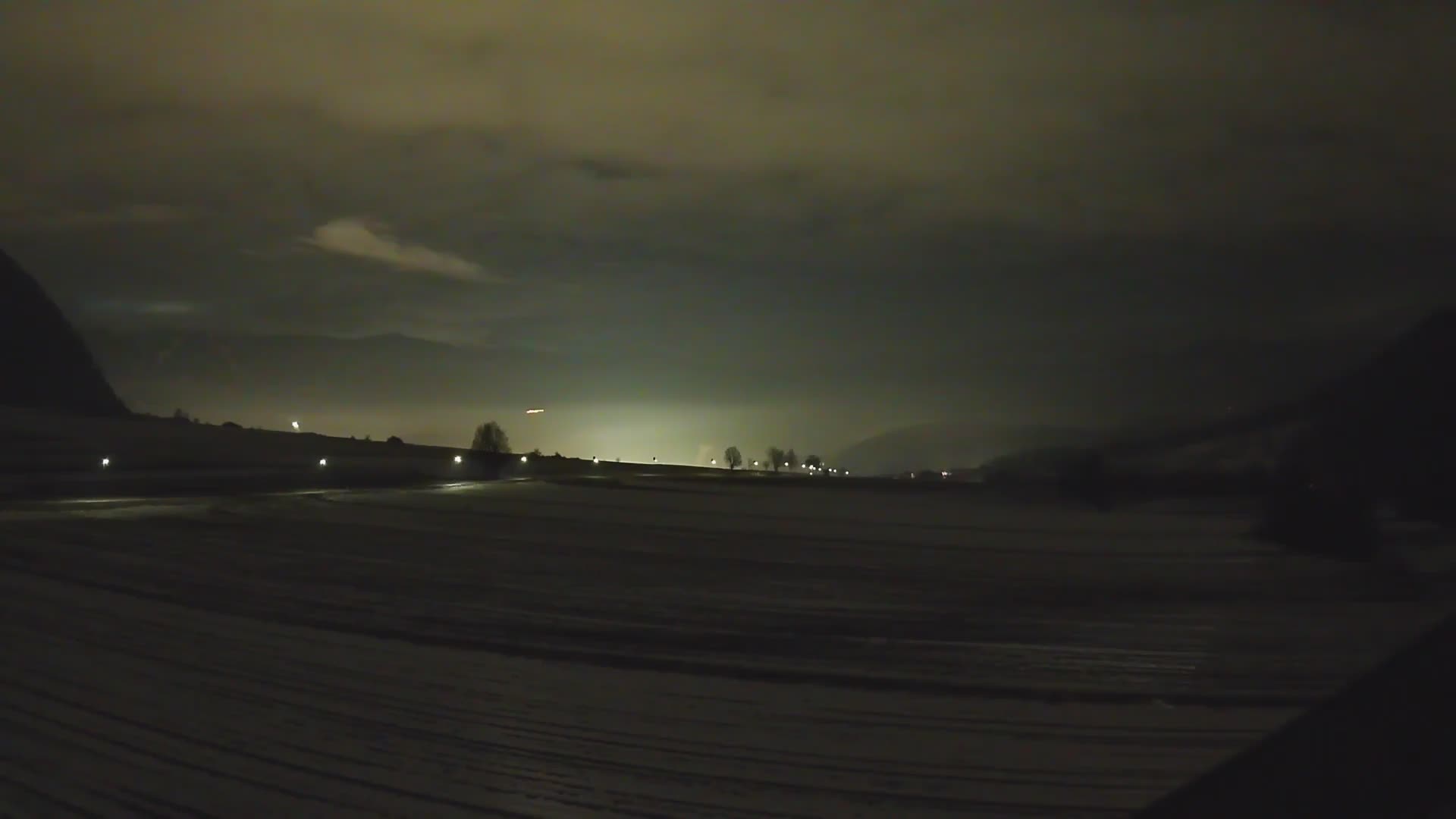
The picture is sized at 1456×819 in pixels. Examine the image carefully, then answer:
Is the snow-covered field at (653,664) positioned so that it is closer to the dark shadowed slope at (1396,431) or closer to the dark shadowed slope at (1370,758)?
the dark shadowed slope at (1370,758)

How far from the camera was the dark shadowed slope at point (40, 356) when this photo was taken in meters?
88.2

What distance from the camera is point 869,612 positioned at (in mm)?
11055

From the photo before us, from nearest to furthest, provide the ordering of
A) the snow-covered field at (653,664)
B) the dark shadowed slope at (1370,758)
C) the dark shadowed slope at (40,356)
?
the dark shadowed slope at (1370,758)
the snow-covered field at (653,664)
the dark shadowed slope at (40,356)

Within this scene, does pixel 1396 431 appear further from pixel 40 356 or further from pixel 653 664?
pixel 40 356

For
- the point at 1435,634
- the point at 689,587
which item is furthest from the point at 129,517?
the point at 1435,634

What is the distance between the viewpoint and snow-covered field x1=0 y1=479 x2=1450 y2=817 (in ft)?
19.8

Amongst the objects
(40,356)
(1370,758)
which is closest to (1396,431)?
(1370,758)

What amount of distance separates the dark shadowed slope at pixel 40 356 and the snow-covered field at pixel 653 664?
8053cm

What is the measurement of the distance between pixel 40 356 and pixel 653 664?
105516mm

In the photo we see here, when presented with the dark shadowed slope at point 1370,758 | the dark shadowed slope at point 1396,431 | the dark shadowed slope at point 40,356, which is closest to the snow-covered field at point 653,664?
the dark shadowed slope at point 1370,758

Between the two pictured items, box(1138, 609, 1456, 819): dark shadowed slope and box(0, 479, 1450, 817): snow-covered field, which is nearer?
box(1138, 609, 1456, 819): dark shadowed slope

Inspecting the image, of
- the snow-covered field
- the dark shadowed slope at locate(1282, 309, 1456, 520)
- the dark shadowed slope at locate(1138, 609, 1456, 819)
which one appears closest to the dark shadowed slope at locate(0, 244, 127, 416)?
the snow-covered field

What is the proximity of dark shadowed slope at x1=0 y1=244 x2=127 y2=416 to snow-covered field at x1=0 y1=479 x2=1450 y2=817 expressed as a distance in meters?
80.5

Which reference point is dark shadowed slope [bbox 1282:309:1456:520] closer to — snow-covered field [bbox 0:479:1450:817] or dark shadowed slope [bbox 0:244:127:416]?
snow-covered field [bbox 0:479:1450:817]
